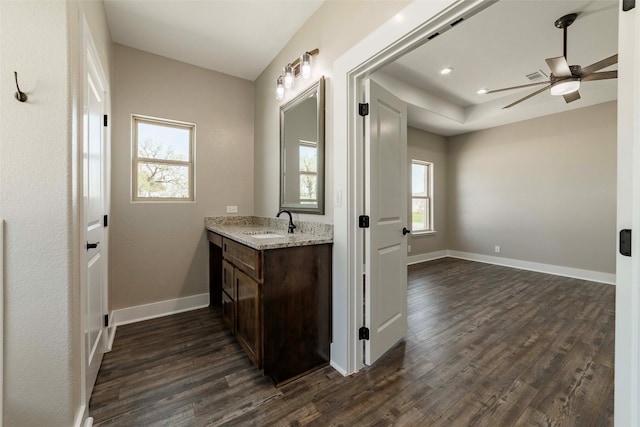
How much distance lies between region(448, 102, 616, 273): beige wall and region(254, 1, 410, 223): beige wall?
4578 mm

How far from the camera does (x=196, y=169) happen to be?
2969 millimetres

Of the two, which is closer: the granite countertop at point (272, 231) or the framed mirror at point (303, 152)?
the granite countertop at point (272, 231)

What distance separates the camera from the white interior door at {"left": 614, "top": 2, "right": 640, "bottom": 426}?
741mm

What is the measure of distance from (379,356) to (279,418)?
0.87m

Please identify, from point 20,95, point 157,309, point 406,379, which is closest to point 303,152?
point 20,95

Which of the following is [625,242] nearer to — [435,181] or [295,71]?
[295,71]

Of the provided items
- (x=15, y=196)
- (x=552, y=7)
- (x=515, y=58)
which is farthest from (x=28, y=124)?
(x=515, y=58)

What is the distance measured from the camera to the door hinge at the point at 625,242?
2.50 ft

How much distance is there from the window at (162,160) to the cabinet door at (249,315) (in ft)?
5.10

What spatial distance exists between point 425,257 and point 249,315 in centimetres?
456

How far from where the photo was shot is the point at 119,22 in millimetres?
2277

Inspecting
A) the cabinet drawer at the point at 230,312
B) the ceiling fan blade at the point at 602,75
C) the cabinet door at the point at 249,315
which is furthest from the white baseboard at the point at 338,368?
the ceiling fan blade at the point at 602,75

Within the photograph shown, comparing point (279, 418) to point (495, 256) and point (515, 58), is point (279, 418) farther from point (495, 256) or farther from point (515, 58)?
point (495, 256)

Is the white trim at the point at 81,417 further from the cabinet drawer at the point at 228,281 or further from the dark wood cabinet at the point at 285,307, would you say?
the cabinet drawer at the point at 228,281
